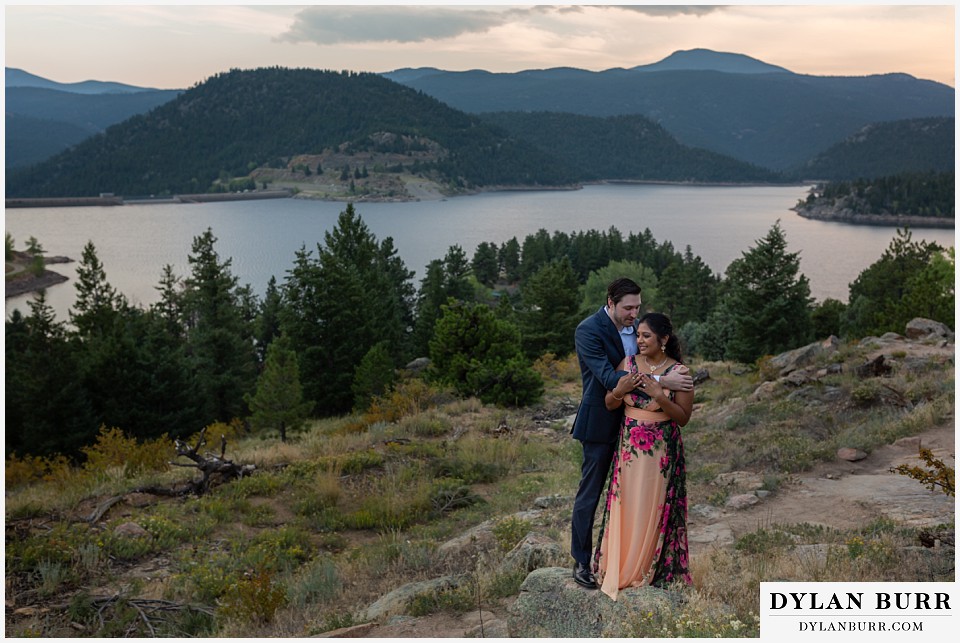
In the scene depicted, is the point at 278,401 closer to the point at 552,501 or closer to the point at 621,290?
the point at 552,501


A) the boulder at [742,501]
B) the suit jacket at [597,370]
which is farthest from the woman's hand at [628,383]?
the boulder at [742,501]

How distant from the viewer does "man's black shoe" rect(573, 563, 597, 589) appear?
206 inches

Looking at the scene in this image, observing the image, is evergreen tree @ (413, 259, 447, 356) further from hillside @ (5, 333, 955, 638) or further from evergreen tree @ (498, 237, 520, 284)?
evergreen tree @ (498, 237, 520, 284)

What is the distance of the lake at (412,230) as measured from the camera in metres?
83.9

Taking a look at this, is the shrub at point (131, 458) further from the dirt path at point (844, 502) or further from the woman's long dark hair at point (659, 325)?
the woman's long dark hair at point (659, 325)

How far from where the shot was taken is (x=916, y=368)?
48.8 ft

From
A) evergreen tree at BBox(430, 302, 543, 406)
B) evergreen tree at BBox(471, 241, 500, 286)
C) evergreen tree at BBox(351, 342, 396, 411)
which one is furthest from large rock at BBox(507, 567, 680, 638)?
evergreen tree at BBox(471, 241, 500, 286)

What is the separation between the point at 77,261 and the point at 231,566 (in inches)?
4033

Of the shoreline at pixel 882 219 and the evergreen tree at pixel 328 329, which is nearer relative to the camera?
the evergreen tree at pixel 328 329

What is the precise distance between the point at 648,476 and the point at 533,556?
1.96 meters

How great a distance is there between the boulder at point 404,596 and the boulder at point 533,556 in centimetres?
46

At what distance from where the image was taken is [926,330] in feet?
66.4

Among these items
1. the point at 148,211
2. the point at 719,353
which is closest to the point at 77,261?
the point at 148,211

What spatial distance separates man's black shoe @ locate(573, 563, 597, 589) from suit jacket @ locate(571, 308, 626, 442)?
3.27 ft
